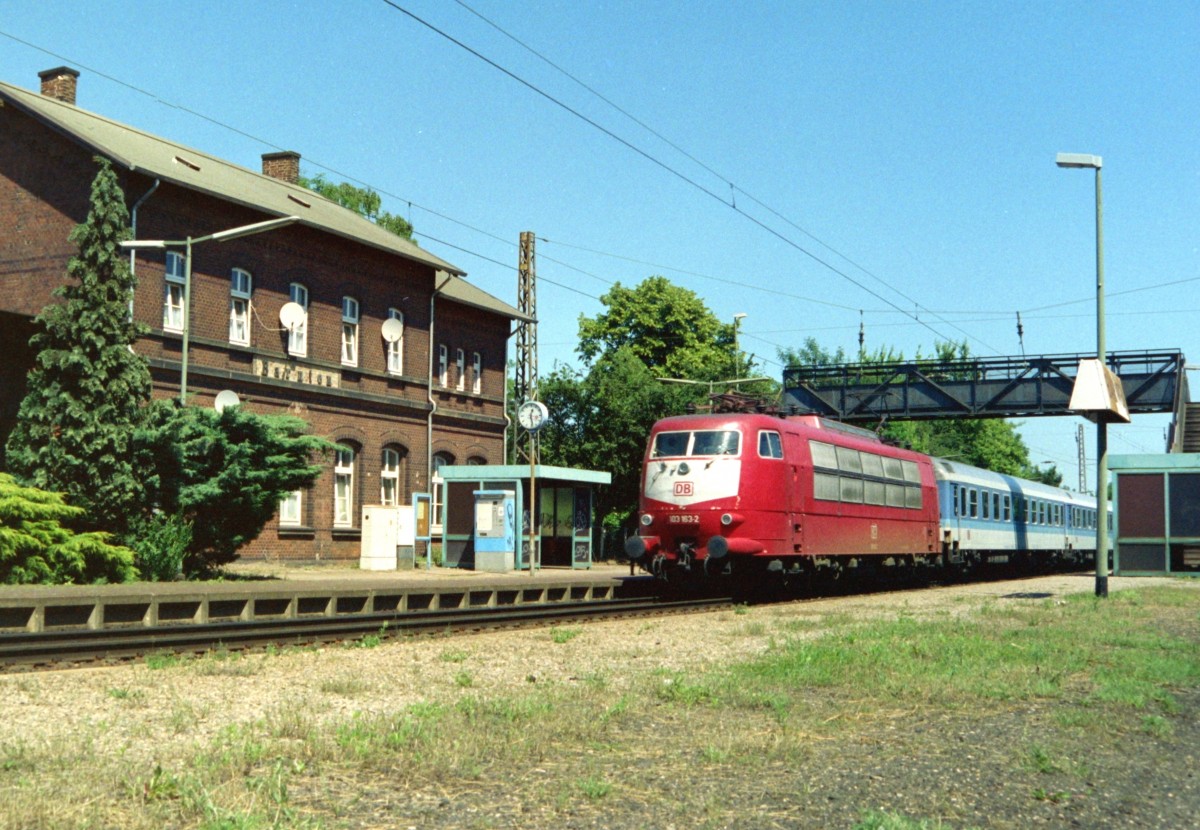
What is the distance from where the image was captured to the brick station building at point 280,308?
28.1m

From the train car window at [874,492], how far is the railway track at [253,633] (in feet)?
21.6

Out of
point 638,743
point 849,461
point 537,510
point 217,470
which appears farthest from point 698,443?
point 638,743

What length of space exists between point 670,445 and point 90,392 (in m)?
9.96

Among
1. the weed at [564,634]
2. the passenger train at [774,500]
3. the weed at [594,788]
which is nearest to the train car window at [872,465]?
the passenger train at [774,500]

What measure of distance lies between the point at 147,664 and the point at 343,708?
3.25 m

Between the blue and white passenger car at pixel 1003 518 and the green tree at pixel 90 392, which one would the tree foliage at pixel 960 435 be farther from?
the green tree at pixel 90 392

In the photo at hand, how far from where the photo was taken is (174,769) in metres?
6.82

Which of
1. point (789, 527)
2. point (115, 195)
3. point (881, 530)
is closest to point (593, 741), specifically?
point (789, 527)

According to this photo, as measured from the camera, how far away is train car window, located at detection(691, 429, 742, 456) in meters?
20.9

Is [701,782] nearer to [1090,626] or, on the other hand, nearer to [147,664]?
[147,664]

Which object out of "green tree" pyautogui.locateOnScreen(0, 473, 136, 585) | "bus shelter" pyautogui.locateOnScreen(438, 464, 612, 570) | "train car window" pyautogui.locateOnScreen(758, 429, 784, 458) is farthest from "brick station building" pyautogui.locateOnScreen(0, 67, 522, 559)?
"train car window" pyautogui.locateOnScreen(758, 429, 784, 458)

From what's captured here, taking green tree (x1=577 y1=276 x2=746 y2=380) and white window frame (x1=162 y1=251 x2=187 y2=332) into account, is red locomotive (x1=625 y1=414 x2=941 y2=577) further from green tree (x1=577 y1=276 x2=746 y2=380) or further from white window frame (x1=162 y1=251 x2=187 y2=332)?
green tree (x1=577 y1=276 x2=746 y2=380)

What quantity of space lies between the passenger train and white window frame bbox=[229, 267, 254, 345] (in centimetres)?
1279

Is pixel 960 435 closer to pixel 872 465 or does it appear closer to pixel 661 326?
pixel 661 326
